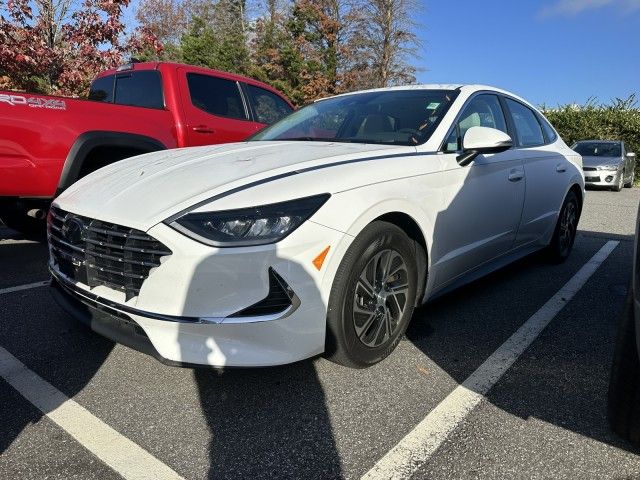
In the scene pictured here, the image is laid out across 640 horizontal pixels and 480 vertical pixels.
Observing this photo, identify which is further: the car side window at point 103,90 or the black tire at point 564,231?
the car side window at point 103,90

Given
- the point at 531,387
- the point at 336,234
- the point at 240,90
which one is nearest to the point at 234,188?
the point at 336,234

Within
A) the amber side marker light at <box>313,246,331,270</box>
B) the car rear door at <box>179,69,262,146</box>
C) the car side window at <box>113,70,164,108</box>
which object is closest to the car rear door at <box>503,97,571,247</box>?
the amber side marker light at <box>313,246,331,270</box>

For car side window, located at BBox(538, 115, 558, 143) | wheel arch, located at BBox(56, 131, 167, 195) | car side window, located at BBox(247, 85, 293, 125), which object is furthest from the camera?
car side window, located at BBox(247, 85, 293, 125)

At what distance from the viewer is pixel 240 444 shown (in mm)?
2057

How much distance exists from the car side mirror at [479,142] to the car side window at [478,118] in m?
0.08

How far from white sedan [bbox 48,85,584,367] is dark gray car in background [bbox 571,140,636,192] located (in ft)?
38.3

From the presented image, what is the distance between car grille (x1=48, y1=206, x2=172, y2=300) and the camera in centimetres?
212

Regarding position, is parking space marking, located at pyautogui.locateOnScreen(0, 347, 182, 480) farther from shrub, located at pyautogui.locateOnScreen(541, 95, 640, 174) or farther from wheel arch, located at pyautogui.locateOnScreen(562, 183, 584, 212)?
shrub, located at pyautogui.locateOnScreen(541, 95, 640, 174)

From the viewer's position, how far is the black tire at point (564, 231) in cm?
482

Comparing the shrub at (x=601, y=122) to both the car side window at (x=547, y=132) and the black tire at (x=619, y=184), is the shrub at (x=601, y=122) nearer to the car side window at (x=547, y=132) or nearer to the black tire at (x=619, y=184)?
the black tire at (x=619, y=184)

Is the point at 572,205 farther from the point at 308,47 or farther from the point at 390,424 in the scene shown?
the point at 308,47

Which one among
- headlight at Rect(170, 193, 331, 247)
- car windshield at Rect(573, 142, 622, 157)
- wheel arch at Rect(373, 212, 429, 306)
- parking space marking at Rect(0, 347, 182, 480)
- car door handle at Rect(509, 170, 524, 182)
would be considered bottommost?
parking space marking at Rect(0, 347, 182, 480)

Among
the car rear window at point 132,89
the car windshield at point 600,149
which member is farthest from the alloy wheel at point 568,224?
the car windshield at point 600,149

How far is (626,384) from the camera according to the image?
180 centimetres
